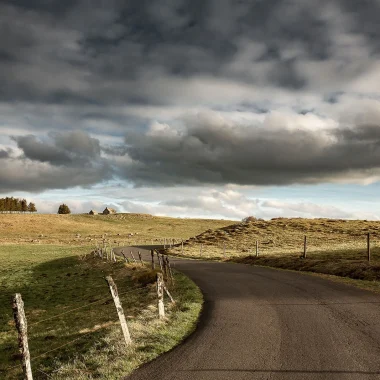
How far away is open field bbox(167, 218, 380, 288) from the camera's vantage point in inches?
1164

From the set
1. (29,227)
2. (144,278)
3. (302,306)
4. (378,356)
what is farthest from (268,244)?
(29,227)

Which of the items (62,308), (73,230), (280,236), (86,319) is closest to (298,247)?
(280,236)

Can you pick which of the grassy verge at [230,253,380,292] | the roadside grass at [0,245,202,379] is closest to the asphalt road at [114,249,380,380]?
the roadside grass at [0,245,202,379]

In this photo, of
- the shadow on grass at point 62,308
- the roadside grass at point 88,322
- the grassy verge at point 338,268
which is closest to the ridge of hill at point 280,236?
the grassy verge at point 338,268

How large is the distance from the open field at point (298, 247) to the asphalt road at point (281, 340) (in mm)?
7314

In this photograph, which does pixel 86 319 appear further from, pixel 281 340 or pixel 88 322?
pixel 281 340

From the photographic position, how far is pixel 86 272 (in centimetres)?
3788

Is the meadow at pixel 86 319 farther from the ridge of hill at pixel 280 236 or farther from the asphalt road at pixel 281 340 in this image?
the ridge of hill at pixel 280 236

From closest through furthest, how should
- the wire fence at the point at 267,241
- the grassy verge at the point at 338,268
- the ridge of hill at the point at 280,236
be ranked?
the grassy verge at the point at 338,268 < the wire fence at the point at 267,241 < the ridge of hill at the point at 280,236

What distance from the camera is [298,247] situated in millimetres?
56969

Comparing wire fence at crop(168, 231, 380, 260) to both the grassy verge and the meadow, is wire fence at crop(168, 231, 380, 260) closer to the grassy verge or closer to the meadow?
the grassy verge

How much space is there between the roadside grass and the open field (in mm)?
12399

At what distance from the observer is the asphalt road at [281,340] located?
8.88 m

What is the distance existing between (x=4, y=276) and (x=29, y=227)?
92.9 meters
